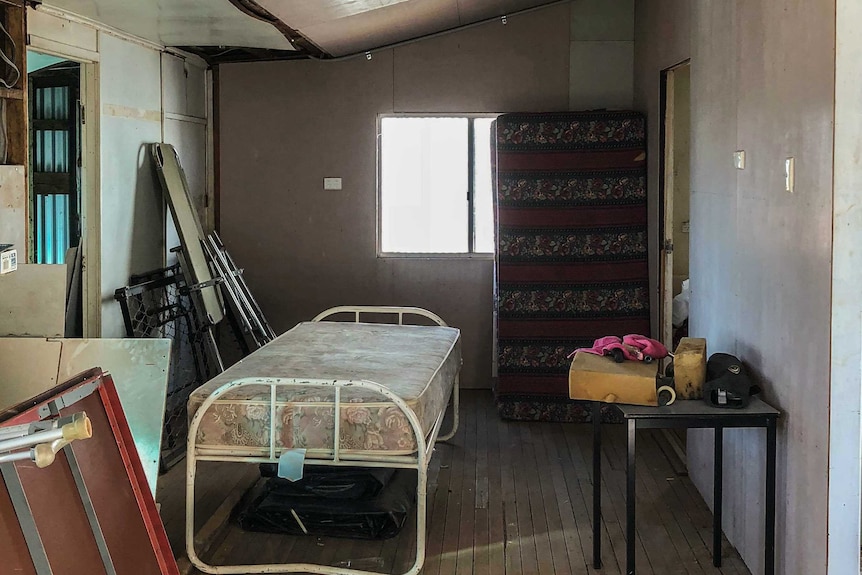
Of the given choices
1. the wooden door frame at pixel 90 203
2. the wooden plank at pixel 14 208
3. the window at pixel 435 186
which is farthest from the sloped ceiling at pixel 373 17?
the wooden plank at pixel 14 208

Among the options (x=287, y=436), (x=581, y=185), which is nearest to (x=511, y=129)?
(x=581, y=185)

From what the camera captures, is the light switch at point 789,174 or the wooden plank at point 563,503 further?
the wooden plank at point 563,503

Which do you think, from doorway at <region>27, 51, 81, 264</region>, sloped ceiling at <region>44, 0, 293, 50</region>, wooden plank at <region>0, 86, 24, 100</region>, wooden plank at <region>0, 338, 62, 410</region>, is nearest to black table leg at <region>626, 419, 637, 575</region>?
wooden plank at <region>0, 338, 62, 410</region>

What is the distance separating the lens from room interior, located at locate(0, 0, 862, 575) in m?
2.70

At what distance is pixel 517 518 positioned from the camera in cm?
395

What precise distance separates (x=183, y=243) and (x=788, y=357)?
3.51 m

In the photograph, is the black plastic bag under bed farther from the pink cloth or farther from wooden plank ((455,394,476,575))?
the pink cloth

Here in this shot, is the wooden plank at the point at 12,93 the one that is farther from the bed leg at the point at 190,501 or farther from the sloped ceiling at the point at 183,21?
the bed leg at the point at 190,501

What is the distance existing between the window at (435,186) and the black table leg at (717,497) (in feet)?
9.49

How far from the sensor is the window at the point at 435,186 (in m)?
6.24

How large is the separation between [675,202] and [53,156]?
12.3ft

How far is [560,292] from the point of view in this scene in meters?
5.65

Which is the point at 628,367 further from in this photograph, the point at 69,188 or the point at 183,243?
the point at 69,188

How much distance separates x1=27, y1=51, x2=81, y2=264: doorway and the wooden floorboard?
1.67 meters
